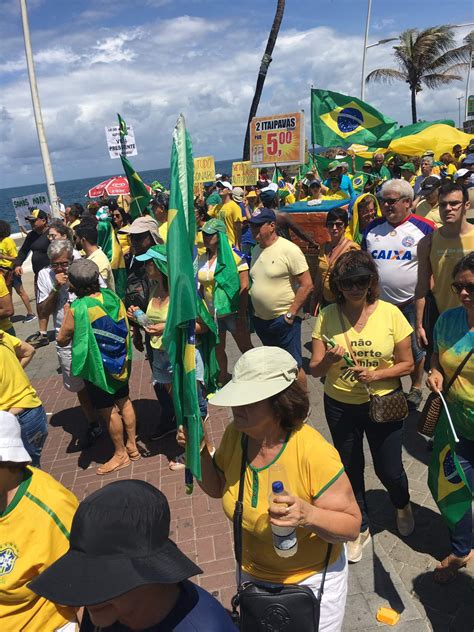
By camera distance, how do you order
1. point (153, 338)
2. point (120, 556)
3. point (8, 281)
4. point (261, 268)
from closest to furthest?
→ point (120, 556), point (153, 338), point (261, 268), point (8, 281)

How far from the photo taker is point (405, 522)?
3432mm

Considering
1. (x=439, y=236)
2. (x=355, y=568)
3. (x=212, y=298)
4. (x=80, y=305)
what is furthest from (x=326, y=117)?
(x=355, y=568)

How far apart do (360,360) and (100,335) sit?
2368mm

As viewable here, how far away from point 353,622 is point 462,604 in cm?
65

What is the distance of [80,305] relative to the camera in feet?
14.0

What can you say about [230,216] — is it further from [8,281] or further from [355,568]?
[355,568]

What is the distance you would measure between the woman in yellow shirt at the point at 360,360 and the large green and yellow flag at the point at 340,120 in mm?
9521

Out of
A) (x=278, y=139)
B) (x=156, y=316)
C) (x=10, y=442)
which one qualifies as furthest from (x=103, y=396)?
(x=278, y=139)

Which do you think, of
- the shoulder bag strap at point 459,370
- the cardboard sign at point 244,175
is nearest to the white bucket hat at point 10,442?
the shoulder bag strap at point 459,370

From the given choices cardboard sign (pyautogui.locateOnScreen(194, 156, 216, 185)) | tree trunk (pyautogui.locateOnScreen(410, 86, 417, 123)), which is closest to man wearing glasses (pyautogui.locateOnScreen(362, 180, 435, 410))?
cardboard sign (pyautogui.locateOnScreen(194, 156, 216, 185))

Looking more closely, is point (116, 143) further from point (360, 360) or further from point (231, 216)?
point (360, 360)

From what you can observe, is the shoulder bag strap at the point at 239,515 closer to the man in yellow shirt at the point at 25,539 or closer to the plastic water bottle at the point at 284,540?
the plastic water bottle at the point at 284,540

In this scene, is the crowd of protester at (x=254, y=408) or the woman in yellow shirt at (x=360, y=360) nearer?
the crowd of protester at (x=254, y=408)

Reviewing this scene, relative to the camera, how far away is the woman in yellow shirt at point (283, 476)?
6.20 feet
